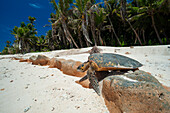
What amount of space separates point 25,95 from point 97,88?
1.74 meters

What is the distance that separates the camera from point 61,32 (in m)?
18.4

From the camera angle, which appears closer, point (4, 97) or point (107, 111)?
point (107, 111)

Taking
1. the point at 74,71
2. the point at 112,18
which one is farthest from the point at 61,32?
the point at 74,71

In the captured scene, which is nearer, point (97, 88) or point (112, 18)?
point (97, 88)

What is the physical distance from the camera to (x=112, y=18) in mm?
17281

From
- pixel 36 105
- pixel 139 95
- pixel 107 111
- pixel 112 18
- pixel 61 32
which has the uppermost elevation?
pixel 112 18

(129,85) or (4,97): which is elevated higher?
(129,85)

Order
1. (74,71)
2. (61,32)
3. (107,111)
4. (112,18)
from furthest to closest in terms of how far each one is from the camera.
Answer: (61,32) < (112,18) < (74,71) < (107,111)

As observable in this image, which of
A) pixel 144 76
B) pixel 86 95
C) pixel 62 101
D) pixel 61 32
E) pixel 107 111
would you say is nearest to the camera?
pixel 107 111

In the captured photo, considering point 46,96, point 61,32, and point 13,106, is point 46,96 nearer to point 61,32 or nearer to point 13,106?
point 13,106

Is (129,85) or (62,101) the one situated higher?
(129,85)

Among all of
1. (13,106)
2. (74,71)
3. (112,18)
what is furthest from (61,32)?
(13,106)

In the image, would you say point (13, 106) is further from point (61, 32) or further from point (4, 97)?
point (61, 32)

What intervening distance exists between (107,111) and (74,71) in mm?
1843
